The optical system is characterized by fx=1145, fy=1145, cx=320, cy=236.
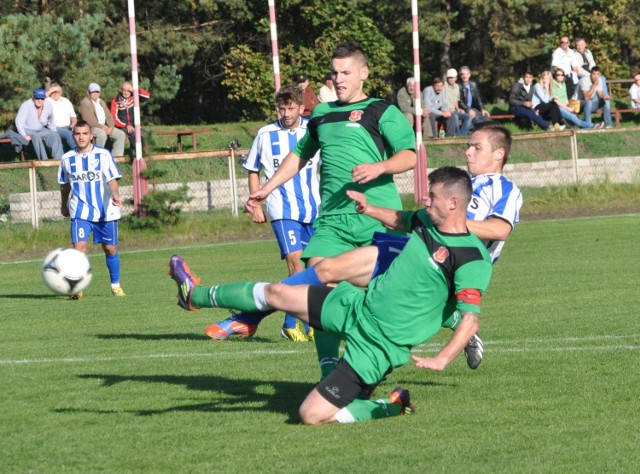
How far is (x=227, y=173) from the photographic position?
23906 mm

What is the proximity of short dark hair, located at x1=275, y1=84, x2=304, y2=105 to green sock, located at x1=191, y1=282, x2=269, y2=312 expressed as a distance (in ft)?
13.4

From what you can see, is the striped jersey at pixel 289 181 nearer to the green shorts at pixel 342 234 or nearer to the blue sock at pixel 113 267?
the green shorts at pixel 342 234

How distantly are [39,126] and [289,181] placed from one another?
1366cm

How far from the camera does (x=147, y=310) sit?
12.5 meters

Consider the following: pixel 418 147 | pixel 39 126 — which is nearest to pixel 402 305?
pixel 418 147

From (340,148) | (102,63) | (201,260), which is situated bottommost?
(201,260)

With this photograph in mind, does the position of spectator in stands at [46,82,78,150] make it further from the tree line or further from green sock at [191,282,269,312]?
green sock at [191,282,269,312]

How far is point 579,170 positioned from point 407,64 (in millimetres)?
16824

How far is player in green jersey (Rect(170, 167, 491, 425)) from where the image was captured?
6.11 metres

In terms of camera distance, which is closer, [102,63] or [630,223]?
[630,223]

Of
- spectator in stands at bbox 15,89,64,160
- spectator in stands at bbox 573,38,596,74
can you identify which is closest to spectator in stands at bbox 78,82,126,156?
spectator in stands at bbox 15,89,64,160

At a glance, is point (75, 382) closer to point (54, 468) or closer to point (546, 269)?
point (54, 468)

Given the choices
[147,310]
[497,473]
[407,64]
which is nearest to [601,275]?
[147,310]

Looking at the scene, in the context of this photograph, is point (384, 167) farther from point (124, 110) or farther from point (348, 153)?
point (124, 110)
